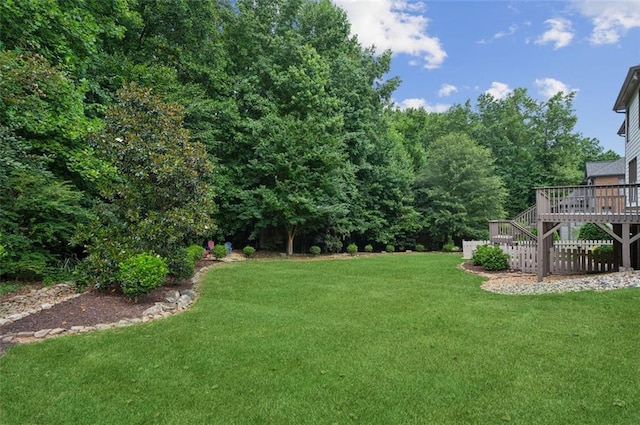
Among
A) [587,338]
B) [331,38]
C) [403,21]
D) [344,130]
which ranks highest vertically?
[331,38]

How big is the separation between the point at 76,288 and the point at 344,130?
49.7 ft

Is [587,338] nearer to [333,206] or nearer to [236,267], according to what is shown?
[236,267]

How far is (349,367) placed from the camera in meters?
4.17

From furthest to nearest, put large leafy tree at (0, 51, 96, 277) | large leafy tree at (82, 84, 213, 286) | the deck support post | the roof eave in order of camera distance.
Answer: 1. the roof eave
2. the deck support post
3. large leafy tree at (82, 84, 213, 286)
4. large leafy tree at (0, 51, 96, 277)

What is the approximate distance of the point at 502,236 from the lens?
1416 cm

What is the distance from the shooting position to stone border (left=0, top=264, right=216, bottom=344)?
518 centimetres

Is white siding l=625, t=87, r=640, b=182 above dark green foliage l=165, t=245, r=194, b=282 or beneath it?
above

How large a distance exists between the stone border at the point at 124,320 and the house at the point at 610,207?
8805 mm

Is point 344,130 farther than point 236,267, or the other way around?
point 344,130

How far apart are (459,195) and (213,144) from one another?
15.2 metres

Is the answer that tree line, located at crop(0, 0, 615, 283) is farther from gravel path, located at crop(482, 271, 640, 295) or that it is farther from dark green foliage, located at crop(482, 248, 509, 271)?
gravel path, located at crop(482, 271, 640, 295)

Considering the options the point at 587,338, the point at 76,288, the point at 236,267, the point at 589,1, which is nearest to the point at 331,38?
the point at 589,1

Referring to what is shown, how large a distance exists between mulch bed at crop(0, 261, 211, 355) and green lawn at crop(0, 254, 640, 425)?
71 centimetres

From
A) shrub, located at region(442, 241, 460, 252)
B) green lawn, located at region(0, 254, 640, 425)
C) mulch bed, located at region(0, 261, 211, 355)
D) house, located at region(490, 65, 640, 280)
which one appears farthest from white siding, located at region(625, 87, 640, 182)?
mulch bed, located at region(0, 261, 211, 355)
